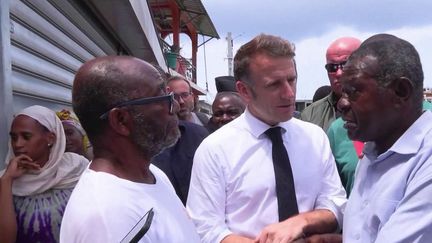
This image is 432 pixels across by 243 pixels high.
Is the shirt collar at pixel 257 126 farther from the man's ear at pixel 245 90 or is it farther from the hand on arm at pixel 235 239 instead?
the hand on arm at pixel 235 239

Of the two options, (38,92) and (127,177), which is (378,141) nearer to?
(127,177)

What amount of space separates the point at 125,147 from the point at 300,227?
2.56ft

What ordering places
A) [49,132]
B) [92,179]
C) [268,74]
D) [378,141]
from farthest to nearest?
1. [49,132]
2. [268,74]
3. [378,141]
4. [92,179]

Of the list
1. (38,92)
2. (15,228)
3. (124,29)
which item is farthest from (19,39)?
(124,29)

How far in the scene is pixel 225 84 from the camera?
5.33m

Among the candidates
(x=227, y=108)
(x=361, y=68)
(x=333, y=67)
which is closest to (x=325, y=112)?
(x=333, y=67)

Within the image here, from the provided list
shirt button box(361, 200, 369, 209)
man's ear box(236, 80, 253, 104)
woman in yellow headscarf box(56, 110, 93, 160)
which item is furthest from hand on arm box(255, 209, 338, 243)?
woman in yellow headscarf box(56, 110, 93, 160)

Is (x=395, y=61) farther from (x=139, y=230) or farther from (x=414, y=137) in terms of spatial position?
(x=139, y=230)

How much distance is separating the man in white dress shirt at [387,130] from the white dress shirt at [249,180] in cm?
42

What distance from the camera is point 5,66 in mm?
2645

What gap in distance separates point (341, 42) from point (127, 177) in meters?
1.77

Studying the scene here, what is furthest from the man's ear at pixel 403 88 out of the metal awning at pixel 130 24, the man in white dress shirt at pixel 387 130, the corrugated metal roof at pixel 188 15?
the corrugated metal roof at pixel 188 15

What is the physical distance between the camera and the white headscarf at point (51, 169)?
243 centimetres

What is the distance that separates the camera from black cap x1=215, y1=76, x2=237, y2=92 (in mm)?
5281
